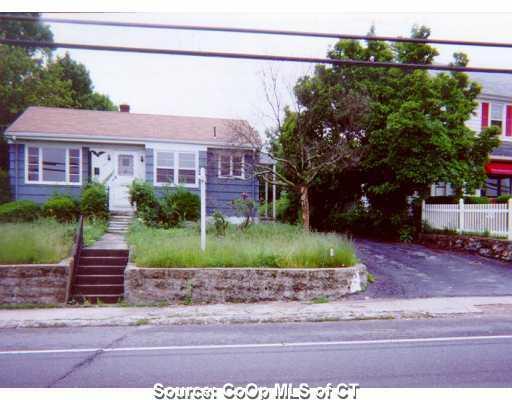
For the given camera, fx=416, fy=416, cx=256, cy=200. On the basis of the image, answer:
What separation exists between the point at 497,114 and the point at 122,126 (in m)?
18.9

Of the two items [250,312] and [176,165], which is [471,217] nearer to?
[250,312]

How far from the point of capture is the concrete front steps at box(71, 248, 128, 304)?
9.77m

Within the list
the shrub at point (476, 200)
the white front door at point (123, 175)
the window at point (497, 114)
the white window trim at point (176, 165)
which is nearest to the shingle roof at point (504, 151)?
the window at point (497, 114)

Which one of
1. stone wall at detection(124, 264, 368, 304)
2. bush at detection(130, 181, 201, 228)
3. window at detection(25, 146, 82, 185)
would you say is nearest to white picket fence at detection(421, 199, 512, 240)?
stone wall at detection(124, 264, 368, 304)

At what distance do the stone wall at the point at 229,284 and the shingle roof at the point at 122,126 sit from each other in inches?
312

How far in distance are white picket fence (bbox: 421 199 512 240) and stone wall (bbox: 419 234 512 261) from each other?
1.20 feet

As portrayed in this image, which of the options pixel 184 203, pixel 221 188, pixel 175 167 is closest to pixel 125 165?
pixel 175 167

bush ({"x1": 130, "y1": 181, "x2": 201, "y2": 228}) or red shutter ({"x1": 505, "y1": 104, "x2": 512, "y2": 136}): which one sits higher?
red shutter ({"x1": 505, "y1": 104, "x2": 512, "y2": 136})

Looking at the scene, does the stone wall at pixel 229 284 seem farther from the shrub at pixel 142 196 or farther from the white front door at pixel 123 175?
the white front door at pixel 123 175

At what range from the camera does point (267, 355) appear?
19.2 ft

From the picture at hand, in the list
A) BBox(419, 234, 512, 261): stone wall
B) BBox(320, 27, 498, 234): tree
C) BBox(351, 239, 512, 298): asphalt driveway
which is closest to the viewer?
BBox(351, 239, 512, 298): asphalt driveway

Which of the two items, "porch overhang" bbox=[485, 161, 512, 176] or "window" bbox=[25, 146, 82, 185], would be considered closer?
"window" bbox=[25, 146, 82, 185]

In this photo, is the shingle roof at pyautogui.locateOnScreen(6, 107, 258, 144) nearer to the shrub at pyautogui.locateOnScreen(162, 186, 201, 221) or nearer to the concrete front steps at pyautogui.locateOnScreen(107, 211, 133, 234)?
the shrub at pyautogui.locateOnScreen(162, 186, 201, 221)

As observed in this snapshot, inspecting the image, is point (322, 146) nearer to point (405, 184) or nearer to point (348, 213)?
point (405, 184)
